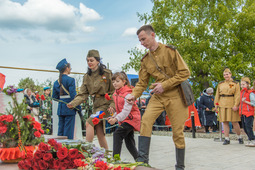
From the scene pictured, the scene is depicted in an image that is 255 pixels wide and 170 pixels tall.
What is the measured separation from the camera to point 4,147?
2631mm

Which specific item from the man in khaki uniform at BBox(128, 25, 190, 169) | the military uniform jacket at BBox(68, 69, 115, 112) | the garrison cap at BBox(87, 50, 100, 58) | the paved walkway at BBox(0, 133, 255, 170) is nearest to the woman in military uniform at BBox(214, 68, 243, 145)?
the paved walkway at BBox(0, 133, 255, 170)

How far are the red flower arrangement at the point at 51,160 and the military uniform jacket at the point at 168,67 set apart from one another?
65.2 inches

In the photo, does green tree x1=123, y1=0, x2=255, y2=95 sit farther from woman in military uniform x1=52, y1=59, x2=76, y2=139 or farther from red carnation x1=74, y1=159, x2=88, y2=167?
red carnation x1=74, y1=159, x2=88, y2=167

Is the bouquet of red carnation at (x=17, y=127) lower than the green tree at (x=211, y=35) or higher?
lower

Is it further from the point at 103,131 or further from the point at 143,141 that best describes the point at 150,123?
the point at 103,131

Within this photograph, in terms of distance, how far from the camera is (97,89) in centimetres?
518

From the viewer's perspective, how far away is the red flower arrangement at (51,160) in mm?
→ 2412

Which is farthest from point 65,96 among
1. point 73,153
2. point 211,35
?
point 211,35

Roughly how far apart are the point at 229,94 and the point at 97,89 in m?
4.35

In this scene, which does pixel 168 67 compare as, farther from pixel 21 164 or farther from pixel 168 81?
pixel 21 164

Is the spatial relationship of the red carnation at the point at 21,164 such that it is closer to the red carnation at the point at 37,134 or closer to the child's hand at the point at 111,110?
the red carnation at the point at 37,134

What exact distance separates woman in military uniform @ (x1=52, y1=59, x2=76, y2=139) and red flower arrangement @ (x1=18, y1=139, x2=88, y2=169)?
3847mm

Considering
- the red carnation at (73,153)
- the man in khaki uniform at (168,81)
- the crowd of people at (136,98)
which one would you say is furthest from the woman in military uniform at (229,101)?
the red carnation at (73,153)

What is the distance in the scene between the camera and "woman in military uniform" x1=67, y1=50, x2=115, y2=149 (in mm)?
5148
